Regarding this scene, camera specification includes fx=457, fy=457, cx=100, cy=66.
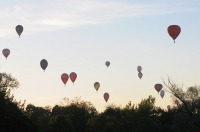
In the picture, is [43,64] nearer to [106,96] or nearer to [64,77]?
[64,77]

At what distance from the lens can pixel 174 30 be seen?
1758 inches

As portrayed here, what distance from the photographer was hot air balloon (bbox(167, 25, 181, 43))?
4428 cm

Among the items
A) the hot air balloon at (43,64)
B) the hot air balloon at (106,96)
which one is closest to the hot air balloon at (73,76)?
the hot air balloon at (43,64)

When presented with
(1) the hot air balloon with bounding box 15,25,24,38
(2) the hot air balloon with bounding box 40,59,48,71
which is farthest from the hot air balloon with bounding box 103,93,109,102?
(1) the hot air balloon with bounding box 15,25,24,38

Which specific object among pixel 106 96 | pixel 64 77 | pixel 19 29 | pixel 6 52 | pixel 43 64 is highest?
pixel 6 52

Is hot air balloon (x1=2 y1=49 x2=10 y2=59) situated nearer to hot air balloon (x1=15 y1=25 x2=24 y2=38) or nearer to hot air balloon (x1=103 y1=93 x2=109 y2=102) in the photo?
hot air balloon (x1=15 y1=25 x2=24 y2=38)

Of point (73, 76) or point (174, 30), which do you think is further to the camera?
point (73, 76)

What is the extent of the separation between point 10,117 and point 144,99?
4449cm

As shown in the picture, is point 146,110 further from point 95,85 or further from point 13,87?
point 13,87

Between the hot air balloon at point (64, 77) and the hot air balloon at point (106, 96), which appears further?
the hot air balloon at point (106, 96)

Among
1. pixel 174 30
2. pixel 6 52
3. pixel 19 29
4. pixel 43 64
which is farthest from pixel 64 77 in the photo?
pixel 174 30

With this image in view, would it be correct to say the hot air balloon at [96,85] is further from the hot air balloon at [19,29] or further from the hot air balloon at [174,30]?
the hot air balloon at [174,30]

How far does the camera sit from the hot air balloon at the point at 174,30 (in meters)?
44.3

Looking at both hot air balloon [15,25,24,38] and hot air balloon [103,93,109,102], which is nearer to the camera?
hot air balloon [15,25,24,38]
